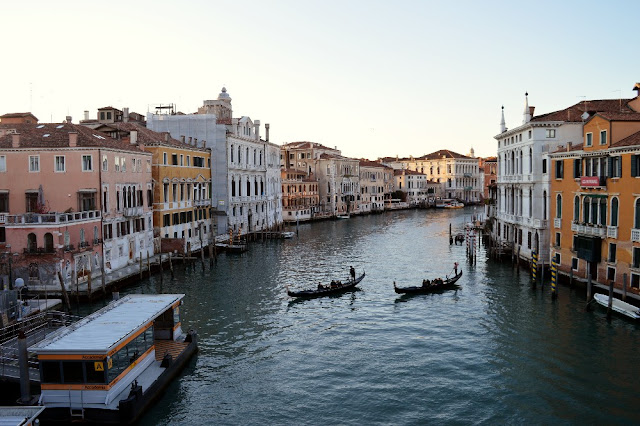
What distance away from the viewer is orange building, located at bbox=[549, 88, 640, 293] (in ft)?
65.3

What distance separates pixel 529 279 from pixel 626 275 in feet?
22.5

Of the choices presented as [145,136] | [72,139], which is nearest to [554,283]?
[72,139]

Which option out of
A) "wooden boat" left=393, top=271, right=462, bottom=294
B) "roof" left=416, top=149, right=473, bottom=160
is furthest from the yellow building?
"roof" left=416, top=149, right=473, bottom=160

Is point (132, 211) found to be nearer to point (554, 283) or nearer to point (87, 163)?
point (87, 163)

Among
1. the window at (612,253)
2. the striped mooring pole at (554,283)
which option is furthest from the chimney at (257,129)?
the window at (612,253)

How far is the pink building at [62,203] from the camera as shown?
22.8 meters

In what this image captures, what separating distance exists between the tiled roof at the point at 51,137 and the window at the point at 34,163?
50 centimetres

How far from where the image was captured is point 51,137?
1029 inches

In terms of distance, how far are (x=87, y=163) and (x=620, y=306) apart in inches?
876

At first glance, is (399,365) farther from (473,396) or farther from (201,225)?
(201,225)

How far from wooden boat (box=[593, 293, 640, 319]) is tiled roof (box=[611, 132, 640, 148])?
215 inches

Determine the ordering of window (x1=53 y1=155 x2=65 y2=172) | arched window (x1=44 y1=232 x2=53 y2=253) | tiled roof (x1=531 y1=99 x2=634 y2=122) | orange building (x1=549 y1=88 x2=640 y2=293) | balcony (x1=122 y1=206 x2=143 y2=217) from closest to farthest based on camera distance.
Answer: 1. orange building (x1=549 y1=88 x2=640 y2=293)
2. arched window (x1=44 y1=232 x2=53 y2=253)
3. window (x1=53 y1=155 x2=65 y2=172)
4. tiled roof (x1=531 y1=99 x2=634 y2=122)
5. balcony (x1=122 y1=206 x2=143 y2=217)

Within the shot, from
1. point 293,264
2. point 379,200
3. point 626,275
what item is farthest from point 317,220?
point 626,275

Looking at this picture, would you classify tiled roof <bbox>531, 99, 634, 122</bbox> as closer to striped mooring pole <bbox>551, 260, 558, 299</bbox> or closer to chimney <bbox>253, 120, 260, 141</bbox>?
striped mooring pole <bbox>551, 260, 558, 299</bbox>
